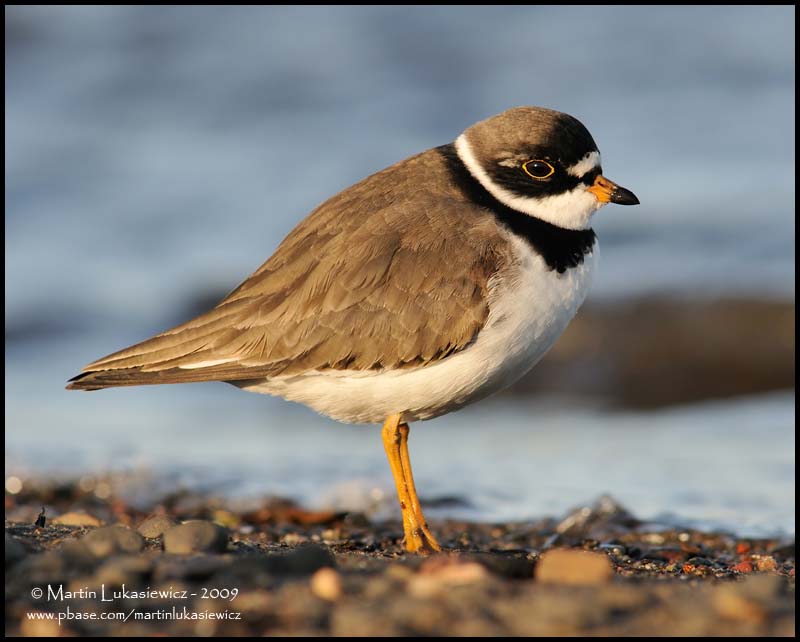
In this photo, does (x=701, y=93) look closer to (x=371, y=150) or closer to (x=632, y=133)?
(x=632, y=133)

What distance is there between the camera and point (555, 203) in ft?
21.4

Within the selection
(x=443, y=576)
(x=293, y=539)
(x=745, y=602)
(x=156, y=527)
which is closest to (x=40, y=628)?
(x=443, y=576)

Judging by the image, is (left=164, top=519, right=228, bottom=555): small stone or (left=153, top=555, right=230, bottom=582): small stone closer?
(left=153, top=555, right=230, bottom=582): small stone

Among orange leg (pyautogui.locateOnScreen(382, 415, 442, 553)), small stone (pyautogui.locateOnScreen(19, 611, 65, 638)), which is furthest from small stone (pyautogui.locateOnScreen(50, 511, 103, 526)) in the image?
small stone (pyautogui.locateOnScreen(19, 611, 65, 638))

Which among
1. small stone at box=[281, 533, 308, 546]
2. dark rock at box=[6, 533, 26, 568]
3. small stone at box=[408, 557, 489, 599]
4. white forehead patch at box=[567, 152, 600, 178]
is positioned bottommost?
small stone at box=[408, 557, 489, 599]

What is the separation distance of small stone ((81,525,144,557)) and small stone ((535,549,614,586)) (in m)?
1.68

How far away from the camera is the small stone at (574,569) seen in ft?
13.8

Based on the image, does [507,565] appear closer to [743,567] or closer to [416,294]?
[416,294]

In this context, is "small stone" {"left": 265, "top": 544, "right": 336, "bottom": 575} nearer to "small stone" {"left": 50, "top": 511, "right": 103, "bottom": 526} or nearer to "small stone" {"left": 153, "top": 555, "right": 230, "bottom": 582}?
"small stone" {"left": 153, "top": 555, "right": 230, "bottom": 582}

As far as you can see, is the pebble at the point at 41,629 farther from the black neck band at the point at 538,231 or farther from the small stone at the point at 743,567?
the small stone at the point at 743,567

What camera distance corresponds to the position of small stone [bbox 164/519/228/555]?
15.5ft

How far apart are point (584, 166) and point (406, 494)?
2.16 metres

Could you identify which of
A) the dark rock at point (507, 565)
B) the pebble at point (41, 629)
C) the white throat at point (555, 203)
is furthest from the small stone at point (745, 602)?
the white throat at point (555, 203)

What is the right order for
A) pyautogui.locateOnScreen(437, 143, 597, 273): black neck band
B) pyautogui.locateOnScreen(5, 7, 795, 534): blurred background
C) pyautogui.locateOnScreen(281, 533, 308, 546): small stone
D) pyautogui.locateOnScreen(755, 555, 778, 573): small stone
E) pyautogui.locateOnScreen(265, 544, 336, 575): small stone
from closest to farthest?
1. pyautogui.locateOnScreen(265, 544, 336, 575): small stone
2. pyautogui.locateOnScreen(755, 555, 778, 573): small stone
3. pyautogui.locateOnScreen(437, 143, 597, 273): black neck band
4. pyautogui.locateOnScreen(281, 533, 308, 546): small stone
5. pyautogui.locateOnScreen(5, 7, 795, 534): blurred background
